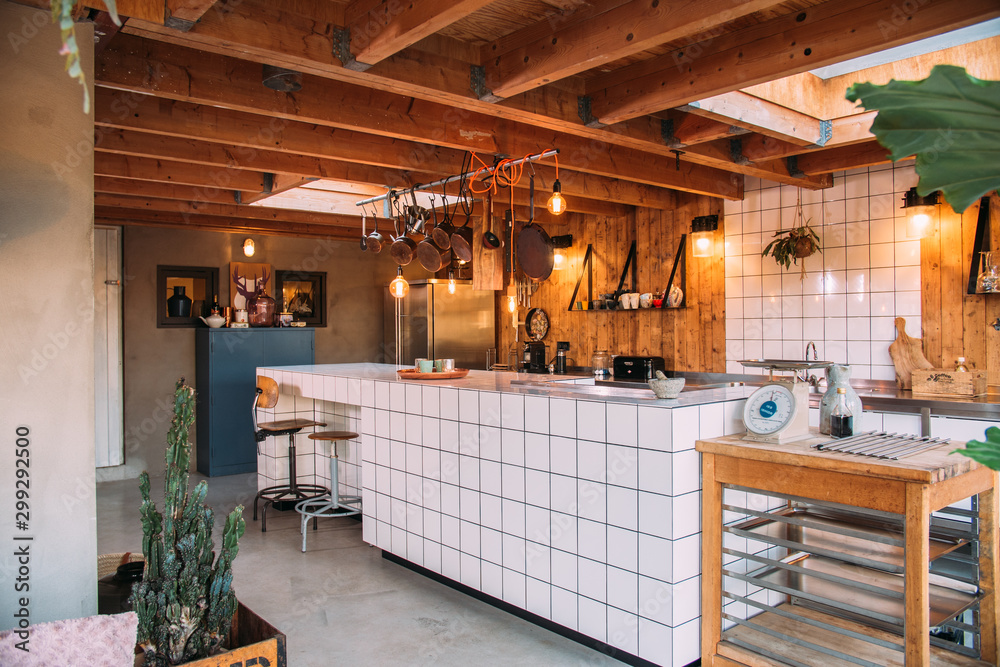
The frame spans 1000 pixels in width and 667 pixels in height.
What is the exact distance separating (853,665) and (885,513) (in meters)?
0.56

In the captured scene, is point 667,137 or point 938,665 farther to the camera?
point 667,137

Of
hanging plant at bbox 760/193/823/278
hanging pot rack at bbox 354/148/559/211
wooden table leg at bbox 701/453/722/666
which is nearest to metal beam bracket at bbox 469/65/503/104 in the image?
hanging pot rack at bbox 354/148/559/211

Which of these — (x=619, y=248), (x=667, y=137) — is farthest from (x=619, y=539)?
(x=619, y=248)

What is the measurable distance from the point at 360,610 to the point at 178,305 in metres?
4.40

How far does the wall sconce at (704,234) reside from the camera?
17.9ft

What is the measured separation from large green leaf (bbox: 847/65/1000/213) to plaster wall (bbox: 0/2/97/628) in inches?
85.2

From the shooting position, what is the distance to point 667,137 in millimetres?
3799

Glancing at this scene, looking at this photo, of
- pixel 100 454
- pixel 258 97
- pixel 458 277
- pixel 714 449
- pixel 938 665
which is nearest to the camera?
pixel 938 665

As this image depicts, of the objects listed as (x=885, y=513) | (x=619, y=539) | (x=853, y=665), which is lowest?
(x=853, y=665)

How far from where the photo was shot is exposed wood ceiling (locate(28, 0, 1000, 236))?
242 cm

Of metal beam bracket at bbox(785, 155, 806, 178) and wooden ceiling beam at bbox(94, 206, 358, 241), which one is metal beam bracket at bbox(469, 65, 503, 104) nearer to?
metal beam bracket at bbox(785, 155, 806, 178)

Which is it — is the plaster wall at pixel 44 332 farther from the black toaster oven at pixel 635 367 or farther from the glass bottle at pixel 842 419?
the black toaster oven at pixel 635 367

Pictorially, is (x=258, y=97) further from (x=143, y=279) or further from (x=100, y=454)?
(x=100, y=454)

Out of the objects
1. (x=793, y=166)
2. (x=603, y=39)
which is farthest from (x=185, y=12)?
(x=793, y=166)
